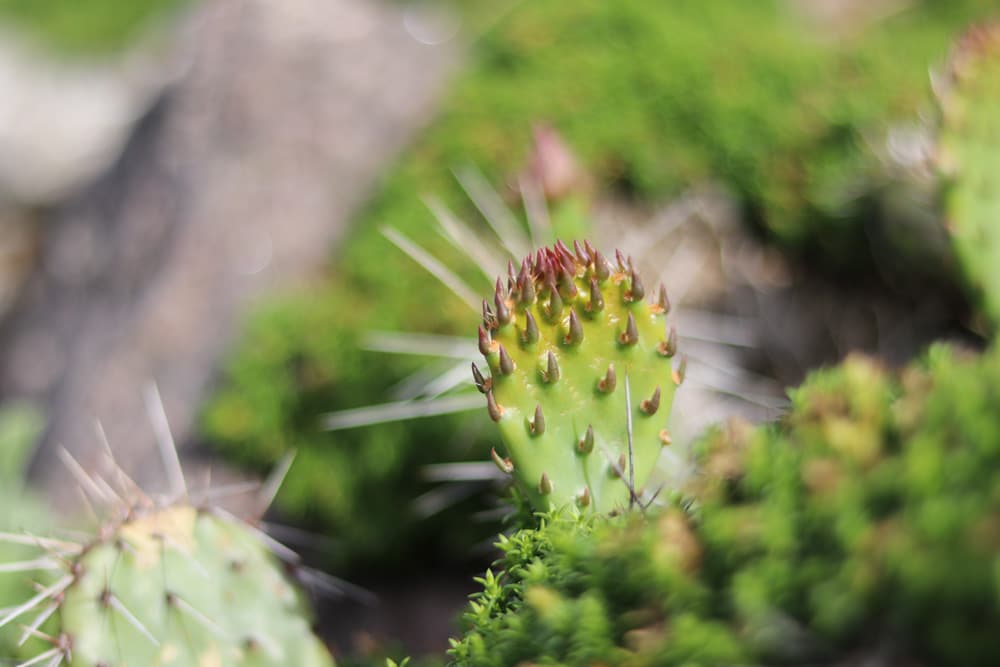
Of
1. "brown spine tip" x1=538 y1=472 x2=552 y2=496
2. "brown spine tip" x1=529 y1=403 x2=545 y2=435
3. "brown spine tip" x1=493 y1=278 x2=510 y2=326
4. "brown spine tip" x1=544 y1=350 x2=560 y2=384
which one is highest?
"brown spine tip" x1=493 y1=278 x2=510 y2=326

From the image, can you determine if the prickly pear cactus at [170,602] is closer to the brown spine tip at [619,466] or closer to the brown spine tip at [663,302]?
the brown spine tip at [619,466]

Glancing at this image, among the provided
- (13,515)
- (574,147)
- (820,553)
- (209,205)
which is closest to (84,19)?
(209,205)

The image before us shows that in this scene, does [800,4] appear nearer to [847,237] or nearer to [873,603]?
[847,237]

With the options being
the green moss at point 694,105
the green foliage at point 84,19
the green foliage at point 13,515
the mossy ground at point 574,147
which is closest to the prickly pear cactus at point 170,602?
the green foliage at point 13,515

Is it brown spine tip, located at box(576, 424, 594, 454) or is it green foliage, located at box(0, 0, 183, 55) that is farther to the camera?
green foliage, located at box(0, 0, 183, 55)

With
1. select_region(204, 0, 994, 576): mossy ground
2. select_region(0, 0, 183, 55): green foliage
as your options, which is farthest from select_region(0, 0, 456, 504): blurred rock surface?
select_region(0, 0, 183, 55): green foliage

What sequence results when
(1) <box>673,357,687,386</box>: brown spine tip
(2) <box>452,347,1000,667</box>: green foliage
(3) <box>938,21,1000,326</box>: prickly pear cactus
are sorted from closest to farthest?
(2) <box>452,347,1000,667</box>: green foliage → (1) <box>673,357,687,386</box>: brown spine tip → (3) <box>938,21,1000,326</box>: prickly pear cactus

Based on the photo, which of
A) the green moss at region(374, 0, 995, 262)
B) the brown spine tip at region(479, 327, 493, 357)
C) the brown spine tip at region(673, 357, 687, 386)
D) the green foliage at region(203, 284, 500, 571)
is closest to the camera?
the brown spine tip at region(479, 327, 493, 357)

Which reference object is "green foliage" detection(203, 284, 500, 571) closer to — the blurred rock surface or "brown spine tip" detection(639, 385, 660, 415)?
the blurred rock surface
